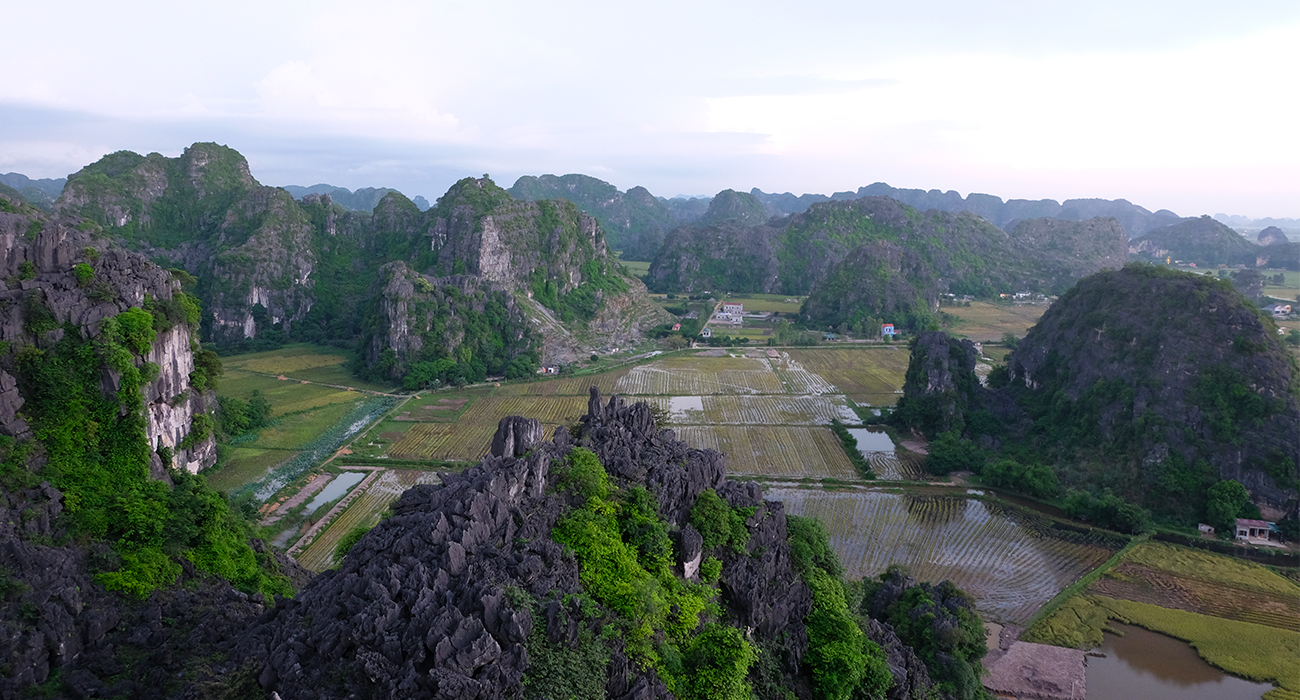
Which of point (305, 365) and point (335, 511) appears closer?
point (335, 511)

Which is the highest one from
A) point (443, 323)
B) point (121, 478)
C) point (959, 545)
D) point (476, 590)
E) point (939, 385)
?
point (476, 590)

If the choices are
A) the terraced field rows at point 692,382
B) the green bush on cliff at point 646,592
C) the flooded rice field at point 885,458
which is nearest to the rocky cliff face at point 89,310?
the green bush on cliff at point 646,592

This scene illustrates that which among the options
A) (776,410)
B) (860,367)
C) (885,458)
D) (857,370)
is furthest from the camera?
(860,367)

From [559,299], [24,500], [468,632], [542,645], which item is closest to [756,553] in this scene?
[542,645]

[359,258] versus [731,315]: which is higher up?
[359,258]

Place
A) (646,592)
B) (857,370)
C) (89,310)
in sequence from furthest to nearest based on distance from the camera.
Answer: (857,370)
(89,310)
(646,592)

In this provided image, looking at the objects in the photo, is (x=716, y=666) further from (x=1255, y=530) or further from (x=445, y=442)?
(x=445, y=442)

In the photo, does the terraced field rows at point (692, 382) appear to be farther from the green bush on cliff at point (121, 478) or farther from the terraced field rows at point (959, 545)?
the green bush on cliff at point (121, 478)

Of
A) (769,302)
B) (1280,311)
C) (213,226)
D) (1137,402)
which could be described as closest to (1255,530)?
(1137,402)
